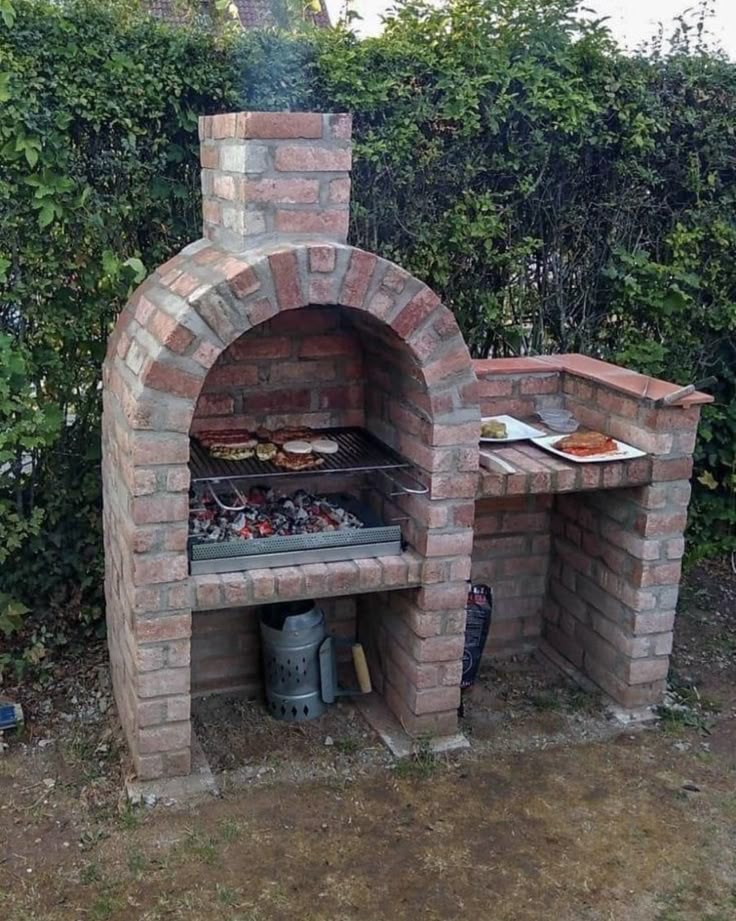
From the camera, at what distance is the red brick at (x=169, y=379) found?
3639 mm

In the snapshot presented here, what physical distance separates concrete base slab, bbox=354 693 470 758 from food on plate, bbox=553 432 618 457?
1.33m

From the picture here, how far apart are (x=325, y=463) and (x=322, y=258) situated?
0.95m

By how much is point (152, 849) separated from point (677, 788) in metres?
2.10

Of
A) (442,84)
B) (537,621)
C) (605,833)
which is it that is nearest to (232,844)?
(605,833)

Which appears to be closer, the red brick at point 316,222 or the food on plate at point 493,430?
the red brick at point 316,222

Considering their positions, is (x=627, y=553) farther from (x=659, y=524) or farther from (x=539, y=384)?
(x=539, y=384)

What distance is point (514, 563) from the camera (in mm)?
5164

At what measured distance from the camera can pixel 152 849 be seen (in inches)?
144

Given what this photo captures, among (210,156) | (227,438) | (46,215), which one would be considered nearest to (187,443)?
(227,438)

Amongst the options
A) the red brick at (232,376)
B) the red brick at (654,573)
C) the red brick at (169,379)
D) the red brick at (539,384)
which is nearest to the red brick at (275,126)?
the red brick at (169,379)

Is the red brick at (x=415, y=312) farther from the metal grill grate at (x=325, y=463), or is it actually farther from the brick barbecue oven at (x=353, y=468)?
the metal grill grate at (x=325, y=463)

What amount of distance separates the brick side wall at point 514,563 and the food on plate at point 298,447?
103 cm

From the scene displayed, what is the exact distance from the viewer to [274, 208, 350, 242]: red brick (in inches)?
148

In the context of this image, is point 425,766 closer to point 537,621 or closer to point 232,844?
point 232,844
